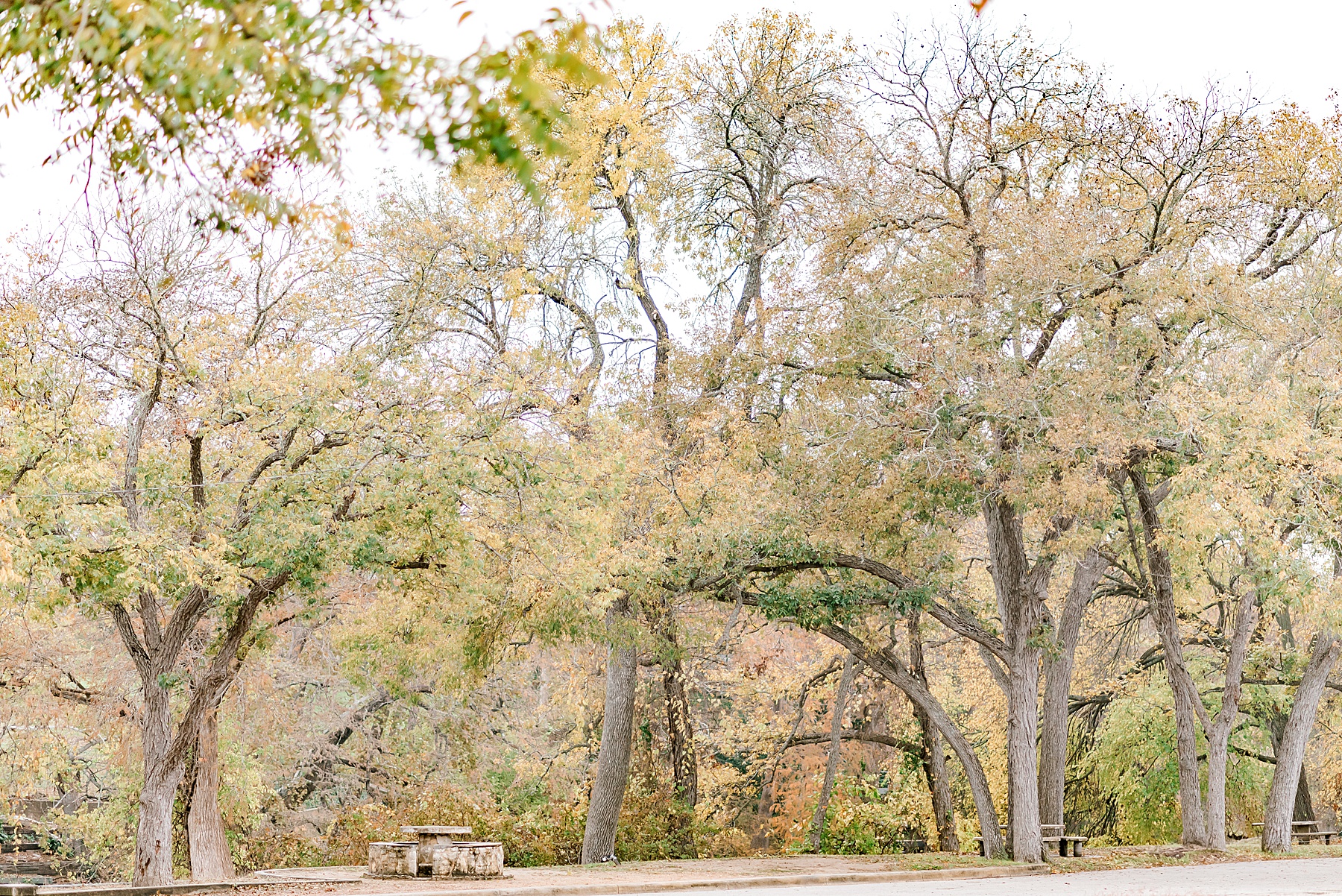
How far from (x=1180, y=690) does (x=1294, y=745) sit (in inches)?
109

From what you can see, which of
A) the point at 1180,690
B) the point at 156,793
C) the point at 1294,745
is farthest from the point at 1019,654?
the point at 156,793

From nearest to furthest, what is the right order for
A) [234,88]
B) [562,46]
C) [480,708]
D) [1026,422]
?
1. [562,46]
2. [234,88]
3. [1026,422]
4. [480,708]

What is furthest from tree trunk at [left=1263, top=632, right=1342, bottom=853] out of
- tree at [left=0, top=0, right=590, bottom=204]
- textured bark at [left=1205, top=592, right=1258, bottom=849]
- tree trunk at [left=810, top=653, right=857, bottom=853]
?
tree at [left=0, top=0, right=590, bottom=204]

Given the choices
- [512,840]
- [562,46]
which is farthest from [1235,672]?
[562,46]

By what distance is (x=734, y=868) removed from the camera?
18.3 meters

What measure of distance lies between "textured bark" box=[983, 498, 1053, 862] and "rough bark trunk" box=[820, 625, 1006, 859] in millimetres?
644

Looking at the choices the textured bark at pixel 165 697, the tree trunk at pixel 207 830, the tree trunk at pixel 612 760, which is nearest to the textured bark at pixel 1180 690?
the tree trunk at pixel 612 760

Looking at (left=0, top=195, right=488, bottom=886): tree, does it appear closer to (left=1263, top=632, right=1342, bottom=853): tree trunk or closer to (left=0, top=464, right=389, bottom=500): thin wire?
(left=0, top=464, right=389, bottom=500): thin wire

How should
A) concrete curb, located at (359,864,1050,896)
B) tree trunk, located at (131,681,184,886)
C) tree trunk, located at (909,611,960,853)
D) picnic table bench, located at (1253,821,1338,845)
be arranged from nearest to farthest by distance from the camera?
1. concrete curb, located at (359,864,1050,896)
2. tree trunk, located at (131,681,184,886)
3. tree trunk, located at (909,611,960,853)
4. picnic table bench, located at (1253,821,1338,845)

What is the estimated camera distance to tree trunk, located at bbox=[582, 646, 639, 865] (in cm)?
2097

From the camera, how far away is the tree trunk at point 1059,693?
21.5 m

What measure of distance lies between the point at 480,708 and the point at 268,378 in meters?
12.0

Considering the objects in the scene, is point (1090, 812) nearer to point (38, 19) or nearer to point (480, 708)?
point (480, 708)

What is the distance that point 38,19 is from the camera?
4656 millimetres
